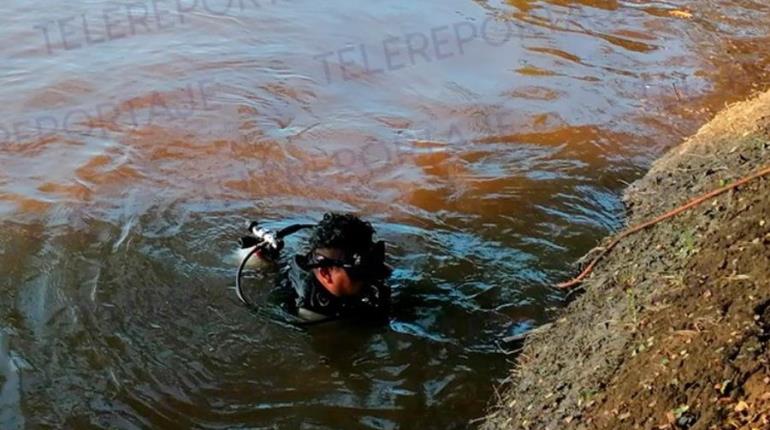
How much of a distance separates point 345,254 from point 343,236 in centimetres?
11

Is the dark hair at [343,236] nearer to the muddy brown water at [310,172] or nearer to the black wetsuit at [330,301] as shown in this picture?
the black wetsuit at [330,301]

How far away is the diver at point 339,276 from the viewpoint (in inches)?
184

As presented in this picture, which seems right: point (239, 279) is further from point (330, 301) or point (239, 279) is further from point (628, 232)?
point (628, 232)

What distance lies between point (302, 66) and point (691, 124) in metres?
4.16

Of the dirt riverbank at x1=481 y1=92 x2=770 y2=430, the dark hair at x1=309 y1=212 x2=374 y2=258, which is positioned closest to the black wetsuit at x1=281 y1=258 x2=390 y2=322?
the dark hair at x1=309 y1=212 x2=374 y2=258

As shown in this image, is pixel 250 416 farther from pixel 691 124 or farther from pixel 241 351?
pixel 691 124

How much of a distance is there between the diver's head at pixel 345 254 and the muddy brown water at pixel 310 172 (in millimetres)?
408

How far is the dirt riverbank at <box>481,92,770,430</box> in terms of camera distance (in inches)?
118

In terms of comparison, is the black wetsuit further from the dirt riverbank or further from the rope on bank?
the rope on bank

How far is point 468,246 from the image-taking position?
5.87 m

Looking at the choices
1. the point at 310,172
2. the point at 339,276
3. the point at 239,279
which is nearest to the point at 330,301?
the point at 339,276

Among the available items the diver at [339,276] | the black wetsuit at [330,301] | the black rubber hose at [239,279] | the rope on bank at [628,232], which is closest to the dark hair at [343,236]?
the diver at [339,276]

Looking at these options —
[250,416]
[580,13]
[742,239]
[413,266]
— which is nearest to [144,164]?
[413,266]

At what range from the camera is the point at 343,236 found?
4.63m
